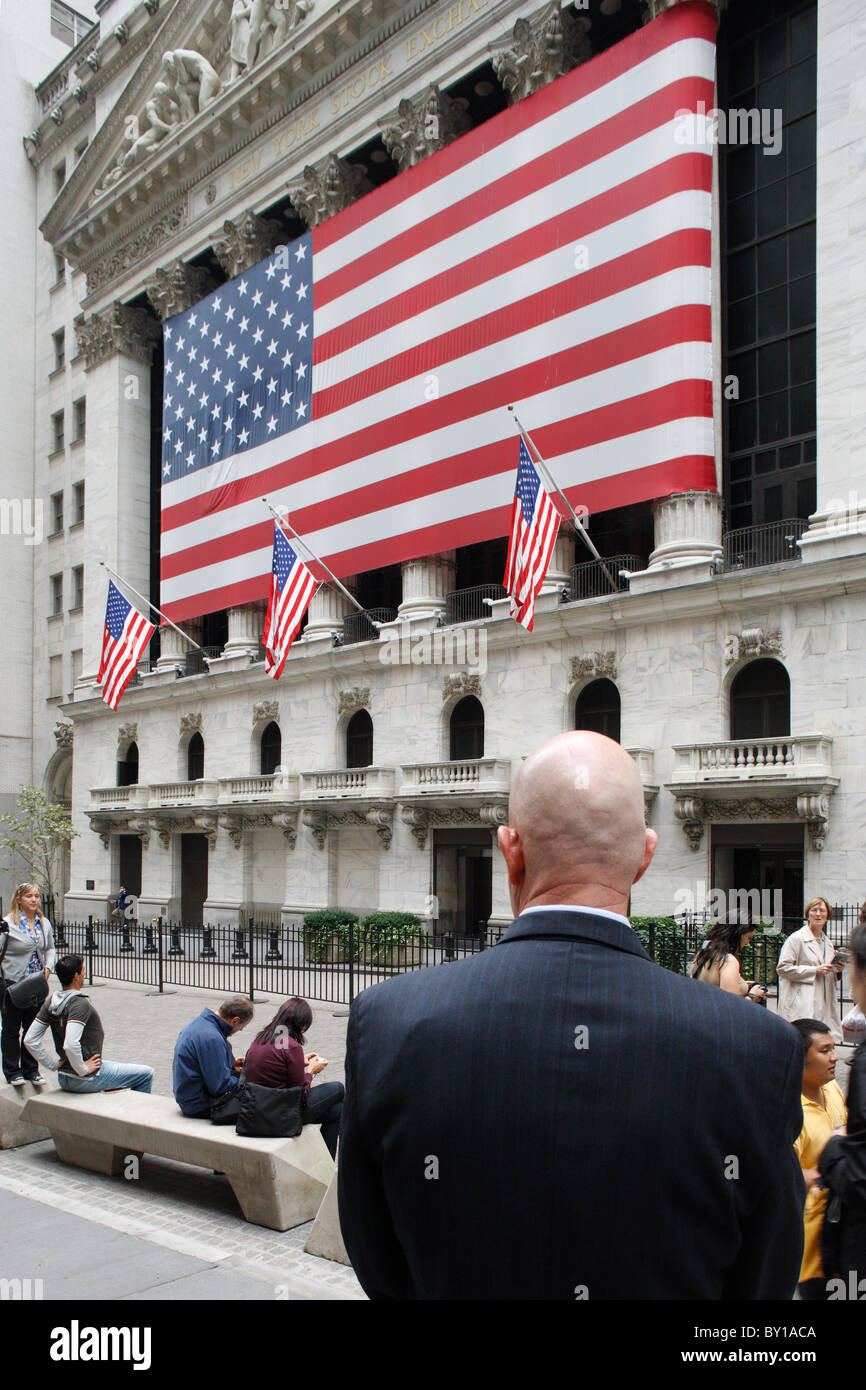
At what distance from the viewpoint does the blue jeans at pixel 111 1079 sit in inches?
377

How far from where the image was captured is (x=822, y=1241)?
3.80 meters

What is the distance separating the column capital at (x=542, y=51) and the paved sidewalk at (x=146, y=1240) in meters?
27.4

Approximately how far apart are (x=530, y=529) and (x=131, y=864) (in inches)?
1028

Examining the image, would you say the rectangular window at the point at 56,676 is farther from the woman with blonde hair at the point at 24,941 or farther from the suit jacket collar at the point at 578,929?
the suit jacket collar at the point at 578,929

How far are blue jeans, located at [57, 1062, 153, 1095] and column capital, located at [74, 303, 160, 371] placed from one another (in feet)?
128

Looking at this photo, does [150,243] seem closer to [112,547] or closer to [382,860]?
[112,547]

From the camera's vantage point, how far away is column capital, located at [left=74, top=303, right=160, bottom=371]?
43406 millimetres

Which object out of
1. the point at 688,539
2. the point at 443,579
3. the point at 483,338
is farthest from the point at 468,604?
the point at 688,539

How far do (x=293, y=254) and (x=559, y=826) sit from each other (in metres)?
35.0

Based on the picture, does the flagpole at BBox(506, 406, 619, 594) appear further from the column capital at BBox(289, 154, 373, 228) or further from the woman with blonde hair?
the woman with blonde hair

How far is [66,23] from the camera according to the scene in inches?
2232

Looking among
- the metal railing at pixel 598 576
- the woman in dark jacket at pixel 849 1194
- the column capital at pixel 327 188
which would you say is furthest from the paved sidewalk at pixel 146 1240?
the column capital at pixel 327 188

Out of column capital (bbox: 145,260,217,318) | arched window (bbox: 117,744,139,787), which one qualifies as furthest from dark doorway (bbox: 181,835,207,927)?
column capital (bbox: 145,260,217,318)
